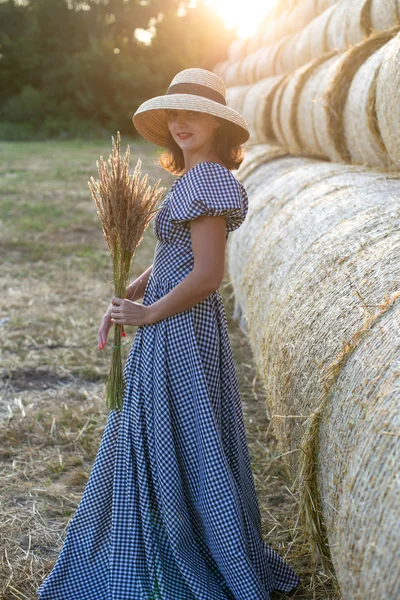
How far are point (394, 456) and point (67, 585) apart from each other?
132 centimetres

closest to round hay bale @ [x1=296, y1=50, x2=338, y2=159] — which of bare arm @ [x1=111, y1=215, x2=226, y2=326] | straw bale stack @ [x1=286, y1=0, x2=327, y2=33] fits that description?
straw bale stack @ [x1=286, y1=0, x2=327, y2=33]

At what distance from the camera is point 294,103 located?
5859 mm

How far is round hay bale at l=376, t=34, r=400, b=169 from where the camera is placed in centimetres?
336

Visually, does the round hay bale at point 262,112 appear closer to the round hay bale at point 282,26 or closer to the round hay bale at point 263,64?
the round hay bale at point 263,64

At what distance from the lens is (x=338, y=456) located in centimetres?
196

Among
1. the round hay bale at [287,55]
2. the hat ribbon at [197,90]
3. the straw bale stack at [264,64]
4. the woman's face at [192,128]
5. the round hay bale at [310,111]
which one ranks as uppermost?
the straw bale stack at [264,64]

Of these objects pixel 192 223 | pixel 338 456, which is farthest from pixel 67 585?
pixel 192 223

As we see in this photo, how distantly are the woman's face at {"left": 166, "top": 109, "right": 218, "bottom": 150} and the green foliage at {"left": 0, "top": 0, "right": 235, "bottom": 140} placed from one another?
57.1ft

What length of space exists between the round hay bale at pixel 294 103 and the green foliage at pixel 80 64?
1342 centimetres

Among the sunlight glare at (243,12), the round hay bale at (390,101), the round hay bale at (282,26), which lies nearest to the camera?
the round hay bale at (390,101)

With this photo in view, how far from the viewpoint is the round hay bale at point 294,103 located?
5.80 m

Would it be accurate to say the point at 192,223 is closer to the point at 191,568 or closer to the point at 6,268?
the point at 191,568

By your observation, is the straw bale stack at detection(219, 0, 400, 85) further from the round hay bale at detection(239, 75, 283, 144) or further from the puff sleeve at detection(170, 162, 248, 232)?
the puff sleeve at detection(170, 162, 248, 232)

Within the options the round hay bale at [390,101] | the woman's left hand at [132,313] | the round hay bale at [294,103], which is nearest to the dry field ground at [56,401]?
the woman's left hand at [132,313]
